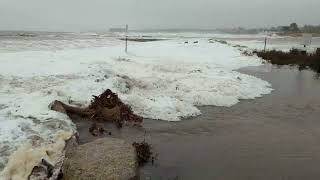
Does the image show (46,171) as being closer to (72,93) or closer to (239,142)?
(239,142)

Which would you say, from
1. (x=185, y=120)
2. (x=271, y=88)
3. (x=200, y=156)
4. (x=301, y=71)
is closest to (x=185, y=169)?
(x=200, y=156)

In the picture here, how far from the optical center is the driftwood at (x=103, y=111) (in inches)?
431

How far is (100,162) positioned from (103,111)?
15.9ft

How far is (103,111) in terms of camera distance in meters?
11.3

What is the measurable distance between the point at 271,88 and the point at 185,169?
11.1 metres

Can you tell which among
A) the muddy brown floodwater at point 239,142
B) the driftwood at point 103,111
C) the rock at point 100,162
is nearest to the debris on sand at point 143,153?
the muddy brown floodwater at point 239,142

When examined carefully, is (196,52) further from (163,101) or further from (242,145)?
(242,145)

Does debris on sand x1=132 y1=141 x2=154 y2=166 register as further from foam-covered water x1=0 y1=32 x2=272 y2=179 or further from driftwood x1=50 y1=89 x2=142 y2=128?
driftwood x1=50 y1=89 x2=142 y2=128

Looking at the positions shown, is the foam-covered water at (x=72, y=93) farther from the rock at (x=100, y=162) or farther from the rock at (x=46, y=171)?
the rock at (x=100, y=162)

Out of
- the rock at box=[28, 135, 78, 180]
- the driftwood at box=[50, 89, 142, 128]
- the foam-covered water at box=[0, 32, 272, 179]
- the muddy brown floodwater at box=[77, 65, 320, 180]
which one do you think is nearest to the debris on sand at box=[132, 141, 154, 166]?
the muddy brown floodwater at box=[77, 65, 320, 180]

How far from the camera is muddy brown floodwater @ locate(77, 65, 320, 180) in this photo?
7.52 m

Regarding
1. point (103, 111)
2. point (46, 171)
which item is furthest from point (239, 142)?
point (46, 171)

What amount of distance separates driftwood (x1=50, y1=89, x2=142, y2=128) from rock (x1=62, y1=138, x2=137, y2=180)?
3570 mm

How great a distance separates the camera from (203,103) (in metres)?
13.8
